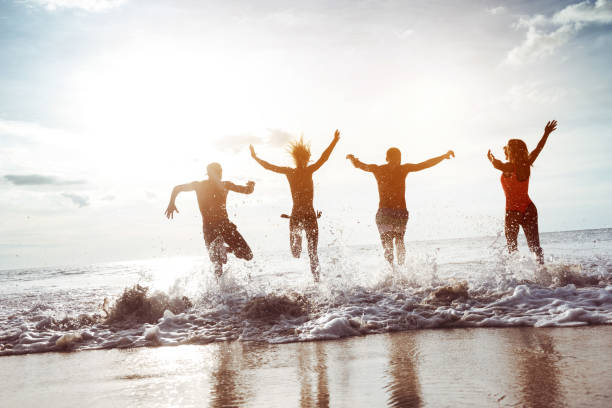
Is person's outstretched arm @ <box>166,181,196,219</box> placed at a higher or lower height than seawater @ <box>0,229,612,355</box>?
higher

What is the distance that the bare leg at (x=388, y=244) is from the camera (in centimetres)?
812

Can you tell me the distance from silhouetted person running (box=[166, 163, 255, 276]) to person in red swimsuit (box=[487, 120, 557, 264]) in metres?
4.55

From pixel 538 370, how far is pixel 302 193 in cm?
572

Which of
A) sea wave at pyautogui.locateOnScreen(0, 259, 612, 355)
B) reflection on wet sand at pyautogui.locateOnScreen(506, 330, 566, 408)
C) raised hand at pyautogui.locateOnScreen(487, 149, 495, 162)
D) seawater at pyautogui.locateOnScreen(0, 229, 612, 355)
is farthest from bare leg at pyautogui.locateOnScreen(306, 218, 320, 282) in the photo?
reflection on wet sand at pyautogui.locateOnScreen(506, 330, 566, 408)

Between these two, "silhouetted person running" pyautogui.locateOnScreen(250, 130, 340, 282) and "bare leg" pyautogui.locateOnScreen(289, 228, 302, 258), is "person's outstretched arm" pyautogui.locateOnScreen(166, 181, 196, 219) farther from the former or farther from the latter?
"bare leg" pyautogui.locateOnScreen(289, 228, 302, 258)

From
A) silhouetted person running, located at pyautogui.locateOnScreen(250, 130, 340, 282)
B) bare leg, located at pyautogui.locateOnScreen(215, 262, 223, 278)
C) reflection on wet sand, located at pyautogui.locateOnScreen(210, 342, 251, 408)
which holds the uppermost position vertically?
silhouetted person running, located at pyautogui.locateOnScreen(250, 130, 340, 282)

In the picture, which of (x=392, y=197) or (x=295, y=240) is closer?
(x=392, y=197)

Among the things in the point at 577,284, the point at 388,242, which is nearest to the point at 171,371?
the point at 388,242

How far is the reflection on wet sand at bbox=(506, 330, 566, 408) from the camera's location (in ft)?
7.94

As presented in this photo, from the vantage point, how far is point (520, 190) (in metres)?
7.48

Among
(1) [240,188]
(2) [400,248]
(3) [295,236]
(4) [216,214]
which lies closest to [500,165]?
(2) [400,248]

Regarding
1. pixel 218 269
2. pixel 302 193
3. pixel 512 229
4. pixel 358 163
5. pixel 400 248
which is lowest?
pixel 218 269

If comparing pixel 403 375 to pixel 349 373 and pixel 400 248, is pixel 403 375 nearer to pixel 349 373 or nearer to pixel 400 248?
pixel 349 373

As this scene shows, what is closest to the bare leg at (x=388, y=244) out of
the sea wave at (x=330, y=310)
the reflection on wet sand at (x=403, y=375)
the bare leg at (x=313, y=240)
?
the sea wave at (x=330, y=310)
